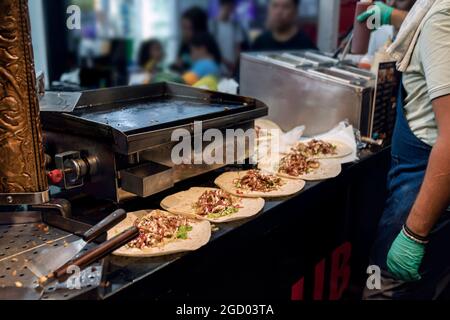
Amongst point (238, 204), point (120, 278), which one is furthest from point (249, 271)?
point (120, 278)

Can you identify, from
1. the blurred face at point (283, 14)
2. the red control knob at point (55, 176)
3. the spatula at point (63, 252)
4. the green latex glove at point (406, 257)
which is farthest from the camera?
the blurred face at point (283, 14)

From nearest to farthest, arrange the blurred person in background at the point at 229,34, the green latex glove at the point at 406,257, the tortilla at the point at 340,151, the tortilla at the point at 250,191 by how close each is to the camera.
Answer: the green latex glove at the point at 406,257 < the tortilla at the point at 250,191 < the tortilla at the point at 340,151 < the blurred person in background at the point at 229,34

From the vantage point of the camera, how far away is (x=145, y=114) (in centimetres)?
163

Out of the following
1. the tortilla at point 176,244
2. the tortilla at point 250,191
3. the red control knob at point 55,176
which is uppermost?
the red control knob at point 55,176

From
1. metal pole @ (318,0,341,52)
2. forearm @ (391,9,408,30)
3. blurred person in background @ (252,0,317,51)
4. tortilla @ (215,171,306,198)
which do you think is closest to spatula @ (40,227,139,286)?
tortilla @ (215,171,306,198)

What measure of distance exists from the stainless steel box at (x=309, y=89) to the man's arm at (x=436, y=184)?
85cm

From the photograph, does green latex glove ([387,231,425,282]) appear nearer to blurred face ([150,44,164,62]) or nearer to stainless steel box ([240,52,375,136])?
stainless steel box ([240,52,375,136])

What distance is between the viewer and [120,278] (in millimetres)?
1131

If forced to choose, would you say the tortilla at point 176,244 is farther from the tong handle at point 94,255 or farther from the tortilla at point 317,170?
the tortilla at point 317,170

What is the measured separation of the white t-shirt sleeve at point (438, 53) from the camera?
1350 mm

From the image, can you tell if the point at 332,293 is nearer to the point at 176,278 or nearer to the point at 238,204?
the point at 238,204

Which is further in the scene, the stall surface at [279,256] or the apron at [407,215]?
the apron at [407,215]

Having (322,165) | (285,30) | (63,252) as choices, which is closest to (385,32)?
(322,165)

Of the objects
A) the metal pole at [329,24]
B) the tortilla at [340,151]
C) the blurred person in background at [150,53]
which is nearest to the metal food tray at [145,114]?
the tortilla at [340,151]
